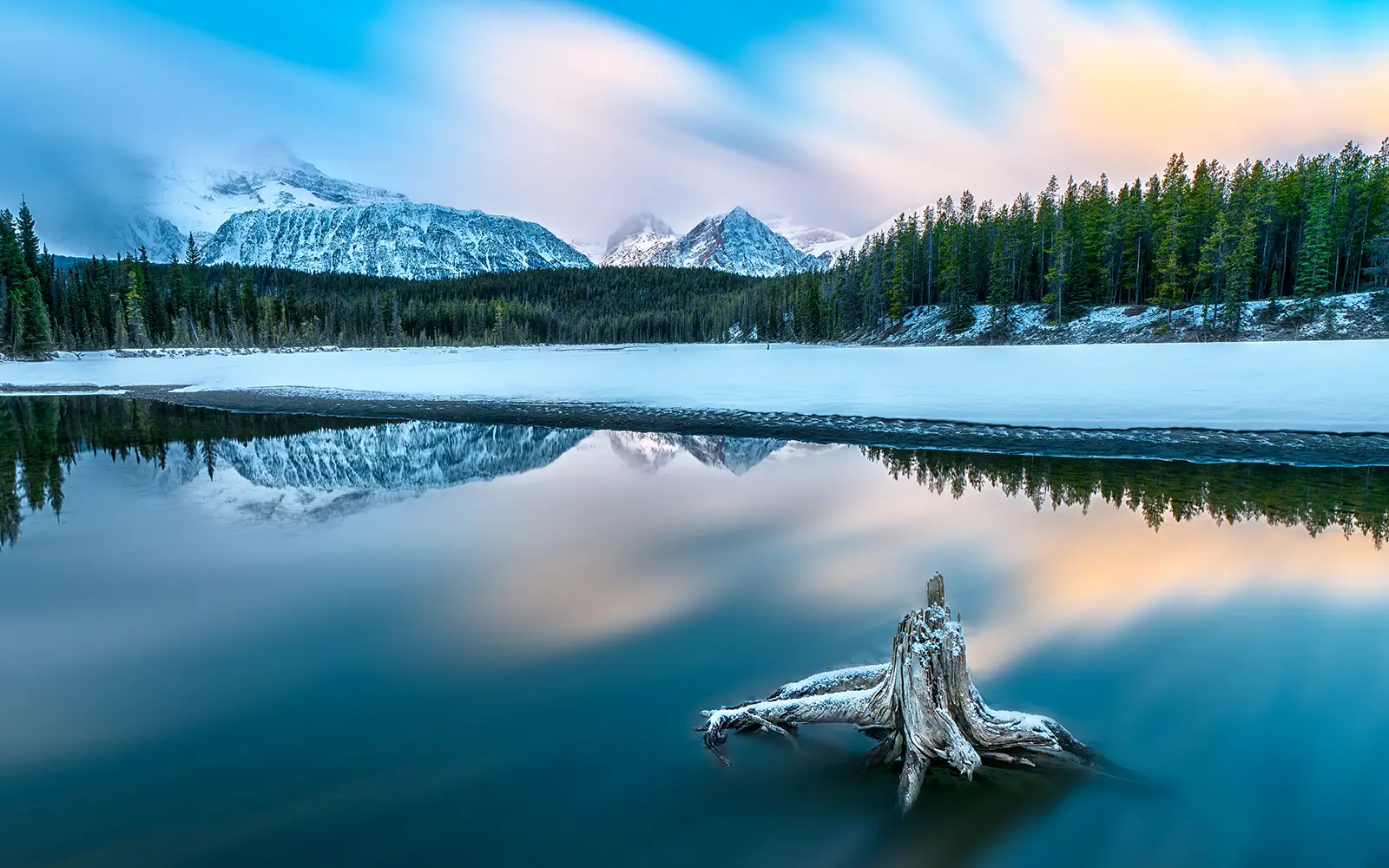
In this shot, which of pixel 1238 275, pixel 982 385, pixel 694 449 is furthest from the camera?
pixel 1238 275

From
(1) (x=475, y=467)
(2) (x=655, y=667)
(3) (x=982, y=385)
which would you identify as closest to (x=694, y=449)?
(1) (x=475, y=467)

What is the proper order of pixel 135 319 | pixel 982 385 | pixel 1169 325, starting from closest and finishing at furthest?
pixel 982 385
pixel 1169 325
pixel 135 319

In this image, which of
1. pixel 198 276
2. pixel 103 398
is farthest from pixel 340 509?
pixel 198 276

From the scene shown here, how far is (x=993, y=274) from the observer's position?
229 feet

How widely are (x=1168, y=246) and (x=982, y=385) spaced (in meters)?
48.1

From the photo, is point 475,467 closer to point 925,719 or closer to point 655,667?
point 655,667

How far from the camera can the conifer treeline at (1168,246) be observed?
54656 millimetres

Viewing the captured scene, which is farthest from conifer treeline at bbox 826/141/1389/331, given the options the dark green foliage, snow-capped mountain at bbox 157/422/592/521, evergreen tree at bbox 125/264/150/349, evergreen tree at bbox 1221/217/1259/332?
evergreen tree at bbox 125/264/150/349

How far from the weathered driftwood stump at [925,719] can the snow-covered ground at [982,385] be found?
17180mm

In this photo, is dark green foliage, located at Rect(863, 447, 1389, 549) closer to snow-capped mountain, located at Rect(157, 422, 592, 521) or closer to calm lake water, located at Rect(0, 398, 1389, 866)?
calm lake water, located at Rect(0, 398, 1389, 866)

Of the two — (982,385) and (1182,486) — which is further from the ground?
(982,385)

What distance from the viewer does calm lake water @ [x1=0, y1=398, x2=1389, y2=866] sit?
13.6 feet

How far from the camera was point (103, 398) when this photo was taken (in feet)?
121

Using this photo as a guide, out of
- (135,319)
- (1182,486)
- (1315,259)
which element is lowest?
(1182,486)
